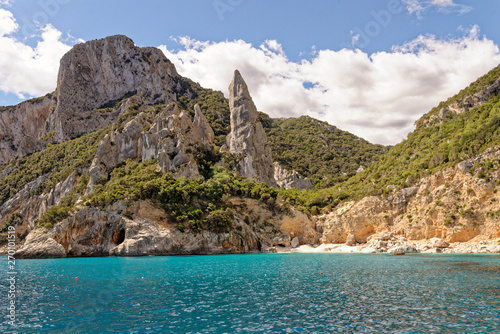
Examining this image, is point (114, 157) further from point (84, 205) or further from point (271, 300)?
point (271, 300)

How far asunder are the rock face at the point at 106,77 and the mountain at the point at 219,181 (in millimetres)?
739

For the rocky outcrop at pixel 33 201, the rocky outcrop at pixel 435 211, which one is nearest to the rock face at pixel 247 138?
the rocky outcrop at pixel 435 211

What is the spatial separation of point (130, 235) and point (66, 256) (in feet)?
37.1

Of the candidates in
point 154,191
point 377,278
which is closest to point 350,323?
point 377,278

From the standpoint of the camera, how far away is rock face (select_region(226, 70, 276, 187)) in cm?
9619

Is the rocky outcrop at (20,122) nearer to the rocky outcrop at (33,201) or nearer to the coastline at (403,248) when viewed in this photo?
the rocky outcrop at (33,201)

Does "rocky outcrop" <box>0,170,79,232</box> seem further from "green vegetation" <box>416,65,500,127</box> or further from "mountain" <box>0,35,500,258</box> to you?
"green vegetation" <box>416,65,500,127</box>

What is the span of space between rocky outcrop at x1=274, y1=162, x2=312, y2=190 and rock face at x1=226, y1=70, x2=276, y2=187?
7.12 m

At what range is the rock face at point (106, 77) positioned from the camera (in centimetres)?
13025

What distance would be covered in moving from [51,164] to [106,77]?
48138 mm

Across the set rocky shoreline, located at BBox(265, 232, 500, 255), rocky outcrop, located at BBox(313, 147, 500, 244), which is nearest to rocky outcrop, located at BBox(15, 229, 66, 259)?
rocky shoreline, located at BBox(265, 232, 500, 255)

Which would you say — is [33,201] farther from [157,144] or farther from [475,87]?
[475,87]

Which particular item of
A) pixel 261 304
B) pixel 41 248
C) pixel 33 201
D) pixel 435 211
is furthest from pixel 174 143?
pixel 261 304

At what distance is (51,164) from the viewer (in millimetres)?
105562
